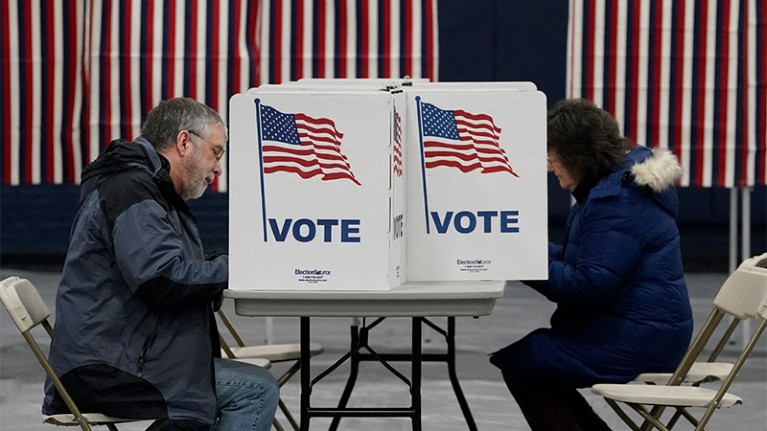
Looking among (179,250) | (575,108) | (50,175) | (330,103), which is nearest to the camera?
(330,103)

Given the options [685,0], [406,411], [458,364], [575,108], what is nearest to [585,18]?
[685,0]

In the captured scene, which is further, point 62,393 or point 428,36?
point 428,36

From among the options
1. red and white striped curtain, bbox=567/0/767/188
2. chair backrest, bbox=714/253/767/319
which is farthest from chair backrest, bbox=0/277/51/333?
red and white striped curtain, bbox=567/0/767/188

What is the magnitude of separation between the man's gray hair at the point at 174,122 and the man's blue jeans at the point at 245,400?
2.07 ft

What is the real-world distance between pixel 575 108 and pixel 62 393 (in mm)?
1736

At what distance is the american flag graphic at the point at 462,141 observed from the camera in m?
3.21

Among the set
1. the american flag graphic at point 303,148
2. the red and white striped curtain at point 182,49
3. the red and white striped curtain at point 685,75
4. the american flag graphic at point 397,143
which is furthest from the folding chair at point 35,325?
the red and white striped curtain at point 685,75

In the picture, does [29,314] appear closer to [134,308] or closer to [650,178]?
[134,308]

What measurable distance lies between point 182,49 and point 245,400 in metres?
3.73

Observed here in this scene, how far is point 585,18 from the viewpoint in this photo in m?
6.69

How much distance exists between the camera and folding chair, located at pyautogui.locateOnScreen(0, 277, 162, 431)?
3.22m

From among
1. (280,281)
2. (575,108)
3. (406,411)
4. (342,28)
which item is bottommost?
(406,411)

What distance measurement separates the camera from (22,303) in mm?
3533

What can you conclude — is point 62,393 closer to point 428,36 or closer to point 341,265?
point 341,265
